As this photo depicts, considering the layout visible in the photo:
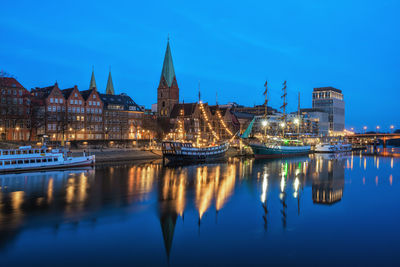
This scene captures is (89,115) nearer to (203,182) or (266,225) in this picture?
(203,182)

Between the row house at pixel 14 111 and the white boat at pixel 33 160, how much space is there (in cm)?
2770

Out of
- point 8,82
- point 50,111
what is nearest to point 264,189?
point 8,82

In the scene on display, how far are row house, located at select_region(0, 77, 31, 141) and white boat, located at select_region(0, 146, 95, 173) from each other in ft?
90.9

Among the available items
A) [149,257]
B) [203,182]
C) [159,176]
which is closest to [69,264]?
[149,257]

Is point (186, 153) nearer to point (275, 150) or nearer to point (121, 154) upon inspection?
point (121, 154)

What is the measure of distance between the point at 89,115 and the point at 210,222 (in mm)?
79176

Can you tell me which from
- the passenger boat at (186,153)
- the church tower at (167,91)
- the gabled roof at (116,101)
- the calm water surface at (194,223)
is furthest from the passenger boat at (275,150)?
the calm water surface at (194,223)

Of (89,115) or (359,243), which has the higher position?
(89,115)

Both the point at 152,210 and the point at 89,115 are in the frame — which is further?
the point at 89,115

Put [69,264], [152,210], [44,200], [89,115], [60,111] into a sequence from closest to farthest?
[69,264]
[152,210]
[44,200]
[60,111]
[89,115]

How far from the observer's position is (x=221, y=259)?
17.8 m

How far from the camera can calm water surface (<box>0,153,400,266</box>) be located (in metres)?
18.4

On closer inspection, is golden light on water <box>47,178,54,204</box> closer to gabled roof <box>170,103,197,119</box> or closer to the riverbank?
the riverbank

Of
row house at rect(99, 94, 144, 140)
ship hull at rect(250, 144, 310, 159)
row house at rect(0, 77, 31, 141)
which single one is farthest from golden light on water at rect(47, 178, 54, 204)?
row house at rect(99, 94, 144, 140)
